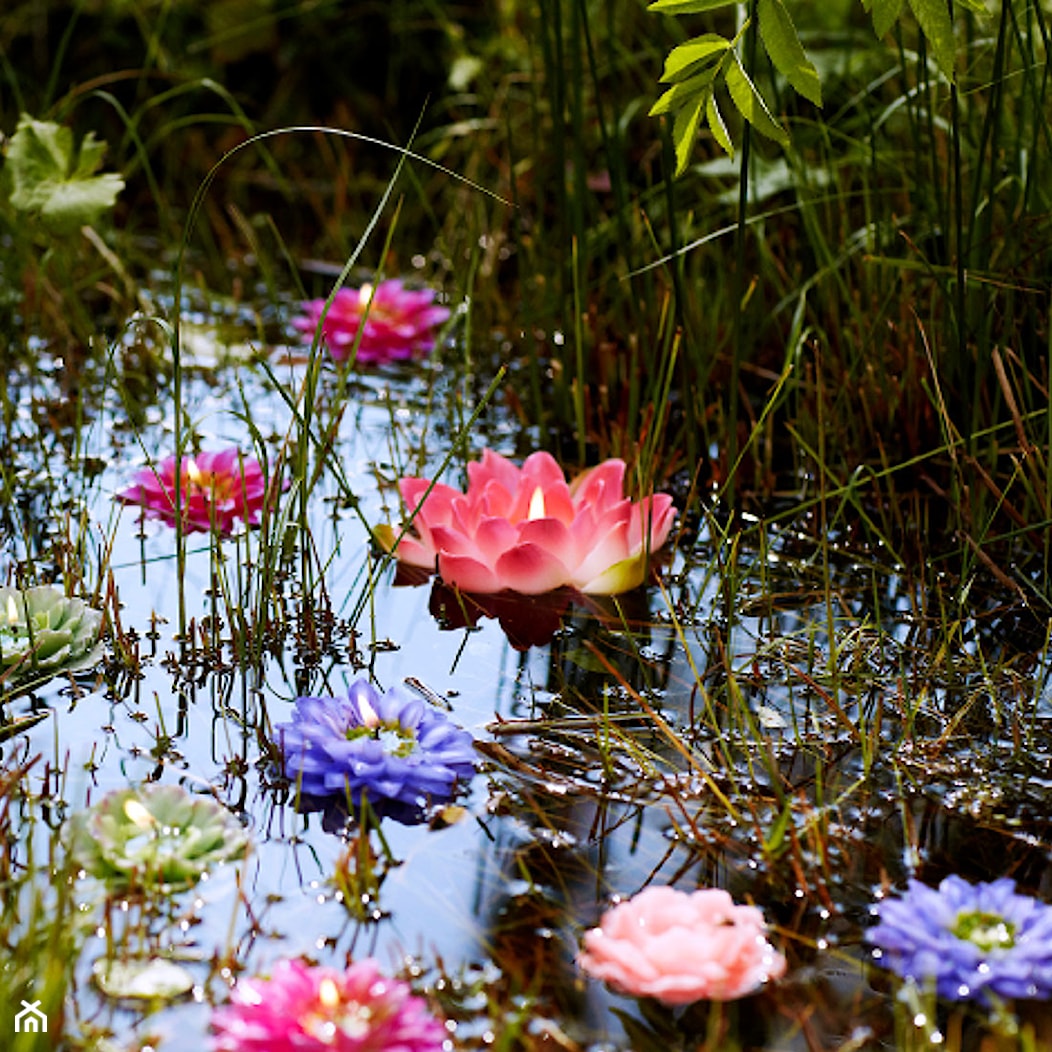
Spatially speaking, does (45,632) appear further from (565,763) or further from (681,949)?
(681,949)

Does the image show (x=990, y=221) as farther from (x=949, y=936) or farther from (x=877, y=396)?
(x=949, y=936)

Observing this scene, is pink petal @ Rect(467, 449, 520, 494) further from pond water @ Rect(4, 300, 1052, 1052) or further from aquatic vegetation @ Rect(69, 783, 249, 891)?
aquatic vegetation @ Rect(69, 783, 249, 891)

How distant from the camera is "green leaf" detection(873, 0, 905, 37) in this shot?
3.60ft

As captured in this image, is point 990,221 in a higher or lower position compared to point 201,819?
higher

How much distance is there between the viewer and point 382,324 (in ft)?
7.22

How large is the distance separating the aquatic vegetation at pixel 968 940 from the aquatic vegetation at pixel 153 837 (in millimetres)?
477

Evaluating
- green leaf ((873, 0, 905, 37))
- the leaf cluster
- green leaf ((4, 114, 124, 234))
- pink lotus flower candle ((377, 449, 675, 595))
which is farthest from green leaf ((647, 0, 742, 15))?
green leaf ((4, 114, 124, 234))

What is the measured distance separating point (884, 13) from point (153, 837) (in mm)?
833

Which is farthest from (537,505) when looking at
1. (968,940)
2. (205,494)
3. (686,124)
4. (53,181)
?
(53,181)

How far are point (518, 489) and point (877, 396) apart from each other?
524 mm

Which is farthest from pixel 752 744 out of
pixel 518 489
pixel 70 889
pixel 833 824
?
pixel 70 889

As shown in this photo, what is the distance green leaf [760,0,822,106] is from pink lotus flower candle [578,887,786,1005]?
617mm

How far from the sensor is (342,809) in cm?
116

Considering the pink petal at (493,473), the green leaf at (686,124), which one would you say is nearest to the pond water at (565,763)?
the pink petal at (493,473)
